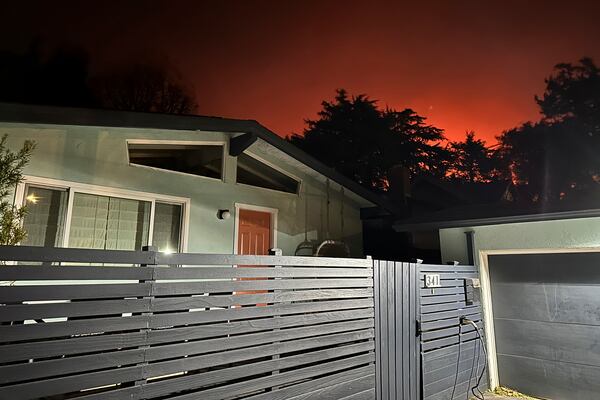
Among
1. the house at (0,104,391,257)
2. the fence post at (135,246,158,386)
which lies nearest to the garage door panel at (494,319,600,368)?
the house at (0,104,391,257)

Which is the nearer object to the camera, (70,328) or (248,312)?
(70,328)

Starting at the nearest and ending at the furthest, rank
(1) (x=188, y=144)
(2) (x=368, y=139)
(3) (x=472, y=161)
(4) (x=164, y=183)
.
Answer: (4) (x=164, y=183) → (1) (x=188, y=144) → (2) (x=368, y=139) → (3) (x=472, y=161)

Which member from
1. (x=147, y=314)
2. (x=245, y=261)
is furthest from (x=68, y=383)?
(x=245, y=261)

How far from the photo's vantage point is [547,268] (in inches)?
220

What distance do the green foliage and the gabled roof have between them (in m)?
0.41

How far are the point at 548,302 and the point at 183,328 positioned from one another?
5.05 meters

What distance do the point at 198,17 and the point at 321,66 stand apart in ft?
24.8

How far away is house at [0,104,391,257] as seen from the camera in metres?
4.96

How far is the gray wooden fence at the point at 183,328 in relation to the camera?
2.18 meters

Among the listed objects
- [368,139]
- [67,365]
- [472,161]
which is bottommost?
[67,365]

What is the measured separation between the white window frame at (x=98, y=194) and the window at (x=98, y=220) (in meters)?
0.01

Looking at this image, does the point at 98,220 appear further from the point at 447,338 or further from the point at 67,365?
the point at 447,338

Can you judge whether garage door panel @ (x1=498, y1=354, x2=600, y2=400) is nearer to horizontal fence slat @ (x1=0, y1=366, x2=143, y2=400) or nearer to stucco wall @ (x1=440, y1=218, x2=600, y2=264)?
stucco wall @ (x1=440, y1=218, x2=600, y2=264)

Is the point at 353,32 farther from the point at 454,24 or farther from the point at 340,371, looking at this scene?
the point at 340,371
